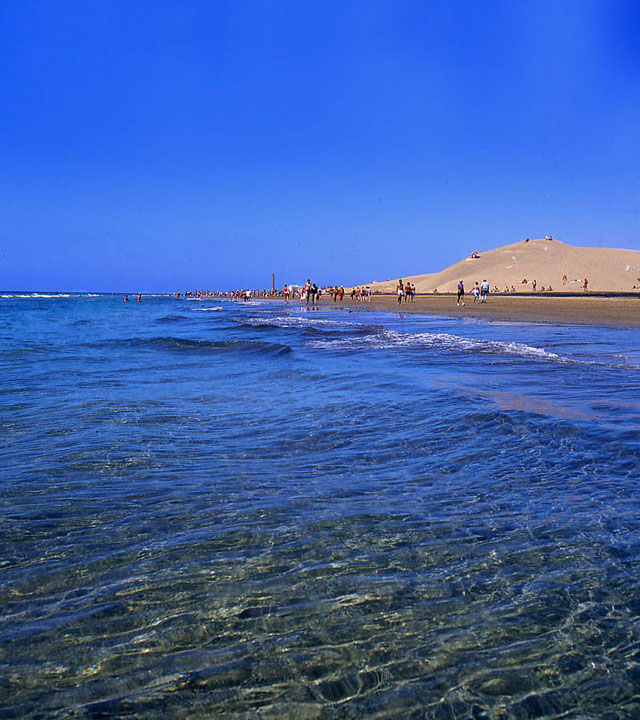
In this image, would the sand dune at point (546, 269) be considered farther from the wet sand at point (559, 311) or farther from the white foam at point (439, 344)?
the white foam at point (439, 344)

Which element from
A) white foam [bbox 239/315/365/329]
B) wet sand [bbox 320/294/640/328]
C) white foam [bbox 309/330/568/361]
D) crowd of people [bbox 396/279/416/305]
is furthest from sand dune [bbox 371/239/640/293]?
white foam [bbox 309/330/568/361]

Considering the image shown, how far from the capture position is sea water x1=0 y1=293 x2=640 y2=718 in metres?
1.96

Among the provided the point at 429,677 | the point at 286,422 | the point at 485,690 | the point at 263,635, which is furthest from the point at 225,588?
the point at 286,422

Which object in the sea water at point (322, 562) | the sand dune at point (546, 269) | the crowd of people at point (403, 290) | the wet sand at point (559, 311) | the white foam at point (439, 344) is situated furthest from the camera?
the sand dune at point (546, 269)

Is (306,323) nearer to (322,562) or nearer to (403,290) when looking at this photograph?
(322,562)

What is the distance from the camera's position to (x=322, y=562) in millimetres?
2887

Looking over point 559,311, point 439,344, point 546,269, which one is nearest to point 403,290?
point 559,311

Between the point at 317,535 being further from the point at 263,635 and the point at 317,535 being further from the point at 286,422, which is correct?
the point at 286,422

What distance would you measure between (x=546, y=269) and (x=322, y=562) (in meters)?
93.4

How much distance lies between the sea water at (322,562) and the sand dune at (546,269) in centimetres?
7004

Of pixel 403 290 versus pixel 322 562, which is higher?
pixel 403 290

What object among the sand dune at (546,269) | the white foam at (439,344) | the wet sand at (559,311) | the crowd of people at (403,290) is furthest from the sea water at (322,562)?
the sand dune at (546,269)

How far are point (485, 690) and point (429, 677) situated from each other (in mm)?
207

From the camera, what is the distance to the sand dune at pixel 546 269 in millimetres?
75062
